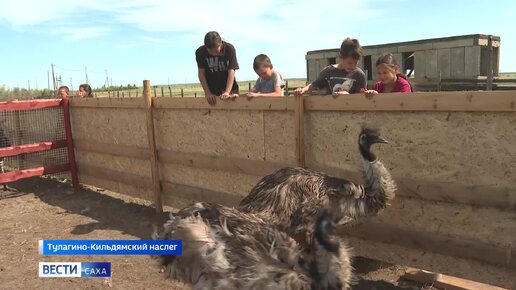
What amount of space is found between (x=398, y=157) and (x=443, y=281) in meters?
1.33

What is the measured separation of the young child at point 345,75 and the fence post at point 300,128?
132mm

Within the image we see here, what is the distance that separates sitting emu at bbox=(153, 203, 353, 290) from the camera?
291 cm

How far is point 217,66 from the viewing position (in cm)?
689

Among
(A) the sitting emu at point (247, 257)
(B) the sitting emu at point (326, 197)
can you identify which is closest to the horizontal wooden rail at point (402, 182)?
(B) the sitting emu at point (326, 197)

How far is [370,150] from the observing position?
4.44 m

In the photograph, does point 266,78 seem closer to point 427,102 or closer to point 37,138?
point 427,102

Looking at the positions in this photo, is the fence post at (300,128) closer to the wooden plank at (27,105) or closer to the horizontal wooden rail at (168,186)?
the horizontal wooden rail at (168,186)

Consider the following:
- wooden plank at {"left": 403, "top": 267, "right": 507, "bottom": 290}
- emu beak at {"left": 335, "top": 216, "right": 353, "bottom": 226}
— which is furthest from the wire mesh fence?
wooden plank at {"left": 403, "top": 267, "right": 507, "bottom": 290}

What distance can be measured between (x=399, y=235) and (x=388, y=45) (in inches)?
919

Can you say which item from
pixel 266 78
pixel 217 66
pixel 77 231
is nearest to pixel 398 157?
pixel 266 78

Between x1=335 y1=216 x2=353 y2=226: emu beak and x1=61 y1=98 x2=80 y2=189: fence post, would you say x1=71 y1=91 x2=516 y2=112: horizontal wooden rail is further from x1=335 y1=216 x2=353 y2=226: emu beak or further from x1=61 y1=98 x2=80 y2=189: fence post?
x1=61 y1=98 x2=80 y2=189: fence post

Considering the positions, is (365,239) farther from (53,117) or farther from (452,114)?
(53,117)

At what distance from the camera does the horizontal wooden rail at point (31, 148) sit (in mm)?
8977

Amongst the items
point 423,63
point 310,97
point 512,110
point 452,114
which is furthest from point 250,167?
point 423,63
